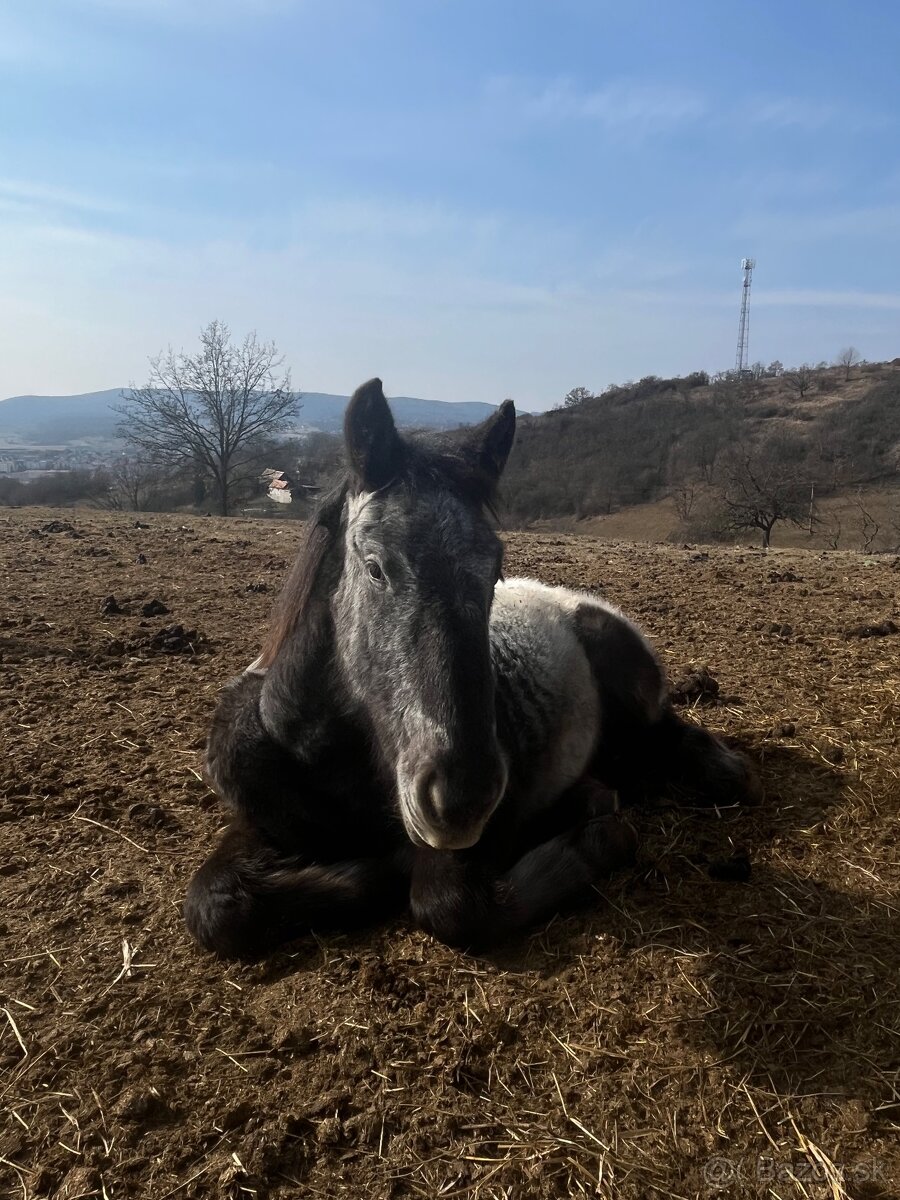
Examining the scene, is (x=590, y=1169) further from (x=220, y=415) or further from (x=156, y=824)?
(x=220, y=415)

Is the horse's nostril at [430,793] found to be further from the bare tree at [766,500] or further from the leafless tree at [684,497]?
the leafless tree at [684,497]

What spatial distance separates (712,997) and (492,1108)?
0.83 meters

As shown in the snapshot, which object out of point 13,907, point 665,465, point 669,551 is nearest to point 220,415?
point 669,551

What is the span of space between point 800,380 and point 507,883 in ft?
243

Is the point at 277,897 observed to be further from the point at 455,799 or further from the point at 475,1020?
the point at 455,799

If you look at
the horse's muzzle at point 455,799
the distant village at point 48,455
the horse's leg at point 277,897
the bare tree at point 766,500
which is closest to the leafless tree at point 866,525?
the bare tree at point 766,500

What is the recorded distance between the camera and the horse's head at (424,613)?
88.8 inches

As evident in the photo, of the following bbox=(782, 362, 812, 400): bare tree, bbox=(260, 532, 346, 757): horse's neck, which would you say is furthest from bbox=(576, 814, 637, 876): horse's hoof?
bbox=(782, 362, 812, 400): bare tree

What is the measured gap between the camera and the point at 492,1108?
2066mm

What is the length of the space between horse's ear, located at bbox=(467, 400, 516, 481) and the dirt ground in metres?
1.87

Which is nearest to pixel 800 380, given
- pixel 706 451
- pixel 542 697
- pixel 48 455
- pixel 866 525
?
pixel 706 451

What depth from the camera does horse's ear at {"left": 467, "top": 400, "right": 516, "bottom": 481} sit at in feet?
10.3

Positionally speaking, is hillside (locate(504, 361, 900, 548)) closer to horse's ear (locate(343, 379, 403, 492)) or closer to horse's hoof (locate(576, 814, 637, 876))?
horse's hoof (locate(576, 814, 637, 876))

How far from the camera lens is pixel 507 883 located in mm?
2922
